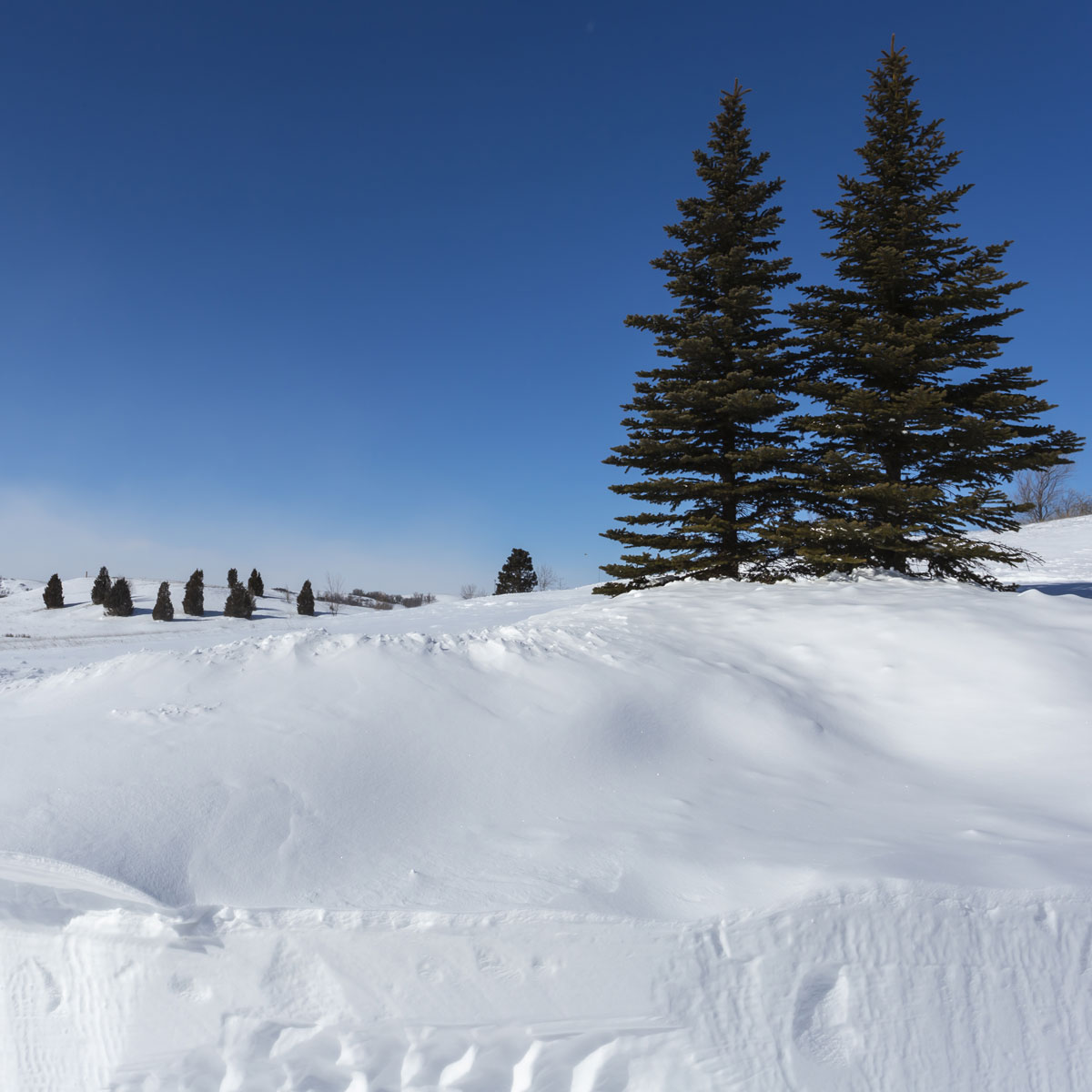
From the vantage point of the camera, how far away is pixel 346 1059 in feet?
8.73

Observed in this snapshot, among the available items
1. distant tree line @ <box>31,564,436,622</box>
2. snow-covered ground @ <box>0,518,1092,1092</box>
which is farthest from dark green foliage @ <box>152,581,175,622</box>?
snow-covered ground @ <box>0,518,1092,1092</box>

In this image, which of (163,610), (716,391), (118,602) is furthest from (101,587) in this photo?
(716,391)

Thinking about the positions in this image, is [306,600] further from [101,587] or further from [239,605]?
[101,587]

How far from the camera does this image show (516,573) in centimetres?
3341

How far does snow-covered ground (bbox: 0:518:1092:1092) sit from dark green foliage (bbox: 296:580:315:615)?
2449 centimetres

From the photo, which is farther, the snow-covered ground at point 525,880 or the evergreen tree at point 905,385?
the evergreen tree at point 905,385

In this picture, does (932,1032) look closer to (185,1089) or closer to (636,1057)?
(636,1057)

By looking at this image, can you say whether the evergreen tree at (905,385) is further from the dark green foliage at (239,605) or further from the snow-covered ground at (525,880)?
the dark green foliage at (239,605)

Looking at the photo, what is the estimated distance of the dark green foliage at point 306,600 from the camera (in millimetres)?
29641

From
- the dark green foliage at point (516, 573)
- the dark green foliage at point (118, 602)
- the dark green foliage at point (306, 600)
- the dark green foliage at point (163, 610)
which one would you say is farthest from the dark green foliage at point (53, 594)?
the dark green foliage at point (516, 573)

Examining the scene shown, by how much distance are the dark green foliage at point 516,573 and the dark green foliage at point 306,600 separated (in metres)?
8.58

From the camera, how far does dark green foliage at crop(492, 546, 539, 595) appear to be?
109 ft

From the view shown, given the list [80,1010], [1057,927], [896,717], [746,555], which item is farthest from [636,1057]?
[746,555]

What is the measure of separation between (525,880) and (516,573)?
98.6 ft
